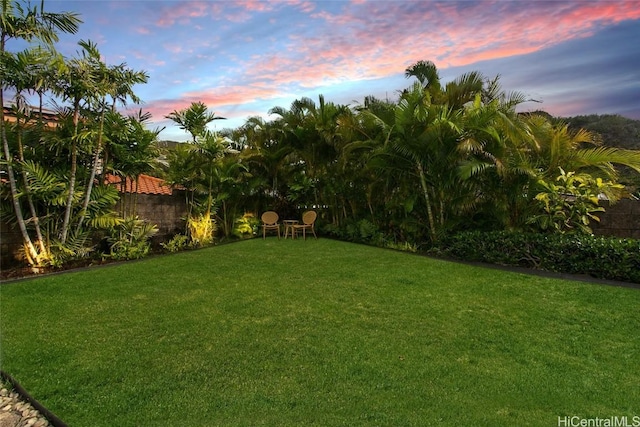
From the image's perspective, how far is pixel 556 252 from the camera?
5.82m

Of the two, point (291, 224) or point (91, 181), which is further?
point (291, 224)

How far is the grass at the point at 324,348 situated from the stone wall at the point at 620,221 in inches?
92.0

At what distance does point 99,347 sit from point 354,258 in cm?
475

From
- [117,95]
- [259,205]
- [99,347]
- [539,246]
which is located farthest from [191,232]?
[539,246]

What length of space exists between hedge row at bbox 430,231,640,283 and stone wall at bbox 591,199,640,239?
1.00 meters

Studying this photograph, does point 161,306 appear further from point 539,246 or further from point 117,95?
point 539,246

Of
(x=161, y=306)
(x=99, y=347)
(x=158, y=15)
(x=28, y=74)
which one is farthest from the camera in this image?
(x=158, y=15)

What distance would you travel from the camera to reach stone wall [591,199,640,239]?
6477 millimetres

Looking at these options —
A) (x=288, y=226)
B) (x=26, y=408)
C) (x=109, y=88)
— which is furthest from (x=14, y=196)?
(x=288, y=226)

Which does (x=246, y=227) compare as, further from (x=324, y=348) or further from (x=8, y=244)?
(x=324, y=348)

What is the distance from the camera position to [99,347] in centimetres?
333

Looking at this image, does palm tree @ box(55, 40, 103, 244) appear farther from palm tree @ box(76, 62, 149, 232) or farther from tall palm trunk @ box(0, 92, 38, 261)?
tall palm trunk @ box(0, 92, 38, 261)

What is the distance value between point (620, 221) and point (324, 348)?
21.2ft

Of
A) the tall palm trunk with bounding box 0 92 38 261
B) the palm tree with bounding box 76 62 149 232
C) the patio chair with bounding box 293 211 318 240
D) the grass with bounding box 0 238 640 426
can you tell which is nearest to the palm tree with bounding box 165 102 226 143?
the palm tree with bounding box 76 62 149 232
